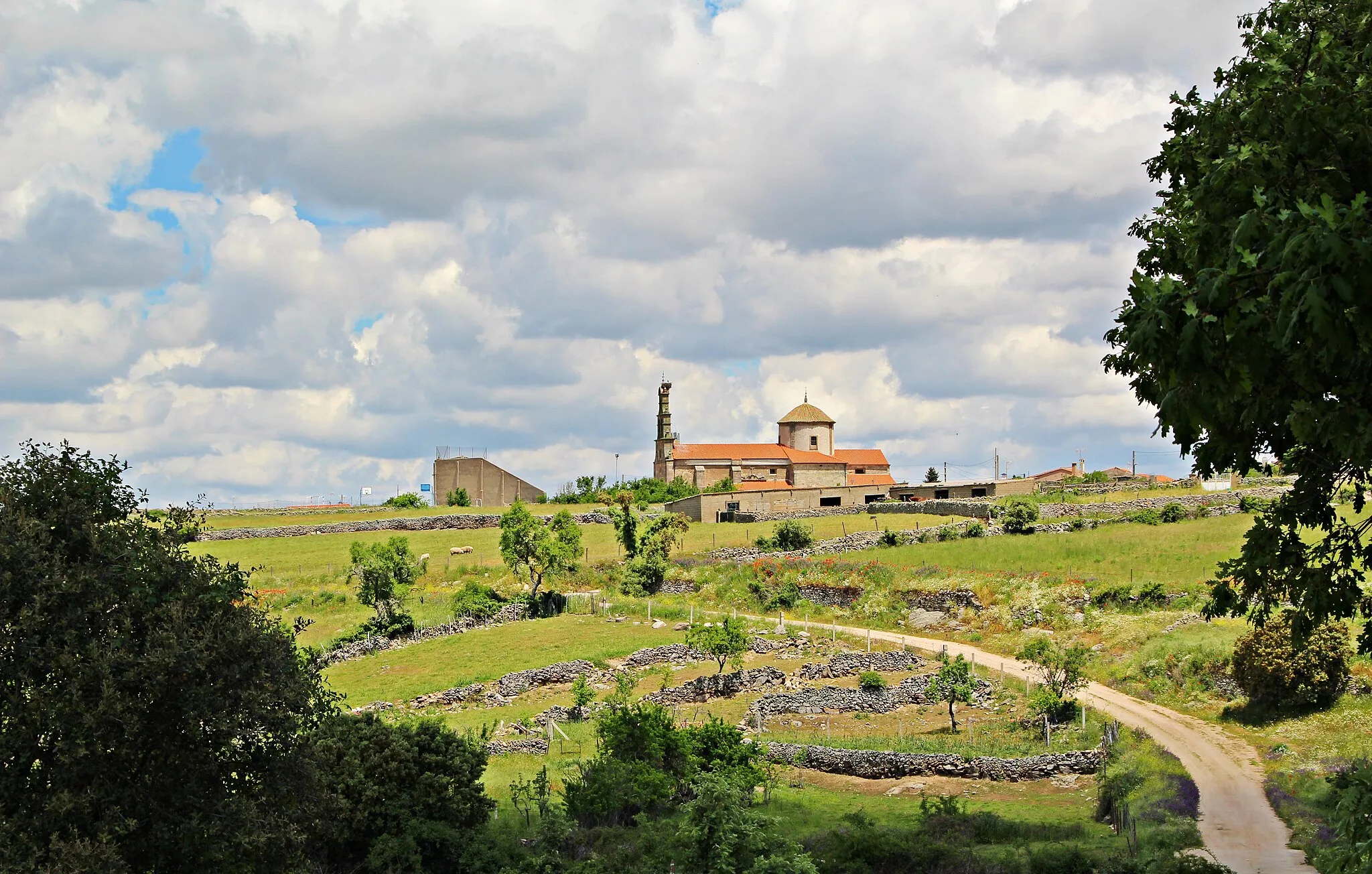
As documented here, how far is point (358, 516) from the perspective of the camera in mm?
90250

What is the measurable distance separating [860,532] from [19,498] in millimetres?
59797

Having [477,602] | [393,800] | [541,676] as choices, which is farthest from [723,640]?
[393,800]

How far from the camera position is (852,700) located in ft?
128

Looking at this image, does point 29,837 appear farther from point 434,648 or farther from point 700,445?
point 700,445

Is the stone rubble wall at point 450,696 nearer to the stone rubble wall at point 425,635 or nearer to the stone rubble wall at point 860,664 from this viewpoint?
A: the stone rubble wall at point 425,635

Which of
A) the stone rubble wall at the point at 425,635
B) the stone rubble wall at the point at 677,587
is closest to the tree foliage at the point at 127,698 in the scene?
the stone rubble wall at the point at 425,635

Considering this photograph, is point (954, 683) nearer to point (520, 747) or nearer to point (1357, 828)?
point (520, 747)

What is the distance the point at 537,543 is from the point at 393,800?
35447 millimetres

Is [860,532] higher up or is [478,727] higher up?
[860,532]

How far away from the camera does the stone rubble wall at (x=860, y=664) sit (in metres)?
43.4

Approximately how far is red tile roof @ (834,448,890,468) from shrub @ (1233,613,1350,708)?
8892 cm

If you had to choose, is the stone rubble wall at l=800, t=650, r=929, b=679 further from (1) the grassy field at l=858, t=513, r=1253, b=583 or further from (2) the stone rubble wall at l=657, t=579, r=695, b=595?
(2) the stone rubble wall at l=657, t=579, r=695, b=595

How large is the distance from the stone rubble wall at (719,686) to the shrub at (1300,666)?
16.7m

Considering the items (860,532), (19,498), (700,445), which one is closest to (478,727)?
(19,498)
